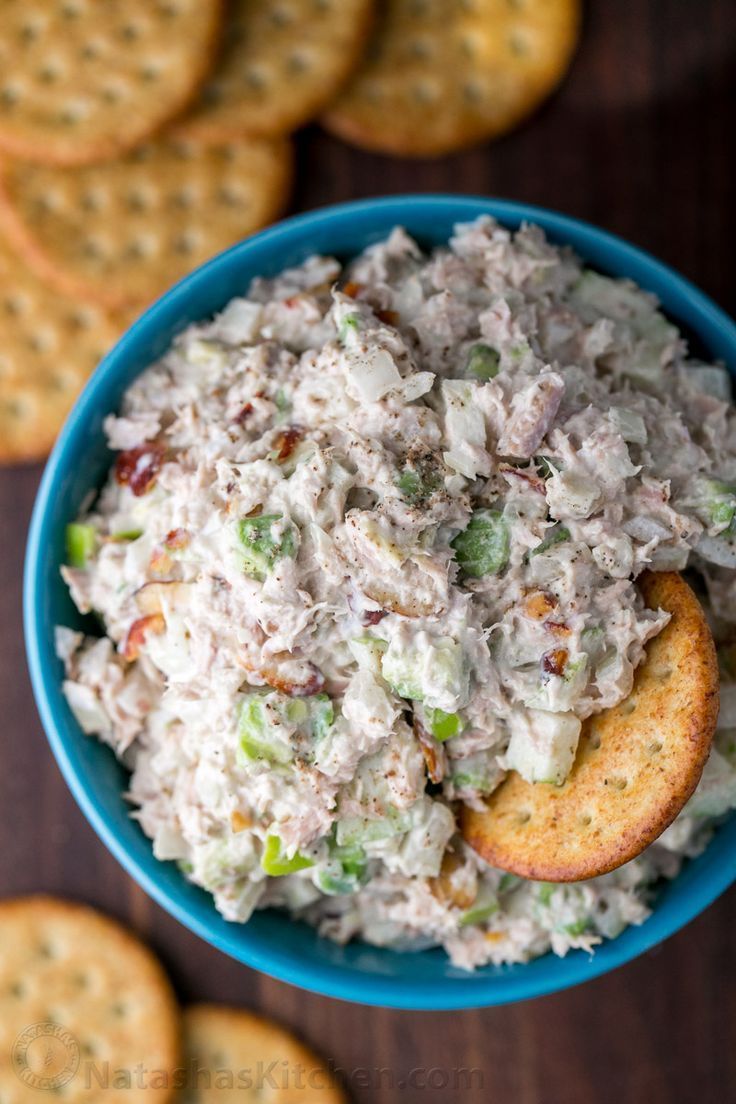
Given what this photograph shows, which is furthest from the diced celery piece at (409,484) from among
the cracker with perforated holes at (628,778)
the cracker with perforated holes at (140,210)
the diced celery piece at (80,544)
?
the cracker with perforated holes at (140,210)

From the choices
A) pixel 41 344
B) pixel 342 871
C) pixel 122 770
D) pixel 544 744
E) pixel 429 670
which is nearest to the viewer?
pixel 429 670

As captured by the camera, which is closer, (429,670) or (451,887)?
(429,670)

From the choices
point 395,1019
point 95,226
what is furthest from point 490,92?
point 395,1019

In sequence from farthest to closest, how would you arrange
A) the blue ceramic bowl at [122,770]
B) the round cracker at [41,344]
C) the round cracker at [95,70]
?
the round cracker at [41,344]
the round cracker at [95,70]
the blue ceramic bowl at [122,770]

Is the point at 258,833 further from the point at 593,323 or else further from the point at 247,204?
the point at 247,204

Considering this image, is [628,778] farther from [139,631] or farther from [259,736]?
[139,631]

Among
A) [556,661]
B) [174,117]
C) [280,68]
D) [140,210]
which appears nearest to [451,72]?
[280,68]

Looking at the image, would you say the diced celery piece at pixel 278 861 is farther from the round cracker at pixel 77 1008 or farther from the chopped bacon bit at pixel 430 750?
the round cracker at pixel 77 1008

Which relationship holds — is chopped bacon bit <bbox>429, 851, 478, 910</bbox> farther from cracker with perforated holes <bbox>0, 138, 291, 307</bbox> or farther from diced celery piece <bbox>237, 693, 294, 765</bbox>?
cracker with perforated holes <bbox>0, 138, 291, 307</bbox>
